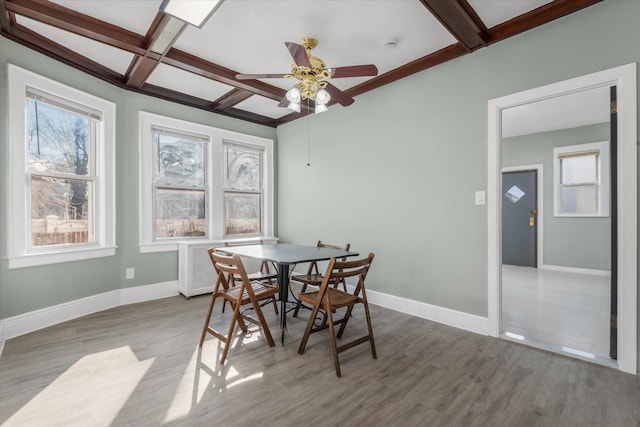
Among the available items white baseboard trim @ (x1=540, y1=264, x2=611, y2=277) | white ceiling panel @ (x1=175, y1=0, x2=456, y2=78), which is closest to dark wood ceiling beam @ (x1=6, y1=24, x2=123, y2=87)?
white ceiling panel @ (x1=175, y1=0, x2=456, y2=78)

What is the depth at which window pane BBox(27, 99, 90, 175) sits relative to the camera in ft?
9.37

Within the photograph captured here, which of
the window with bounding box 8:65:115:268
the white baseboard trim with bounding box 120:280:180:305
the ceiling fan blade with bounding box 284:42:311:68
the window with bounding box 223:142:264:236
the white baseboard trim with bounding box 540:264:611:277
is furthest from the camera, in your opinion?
the white baseboard trim with bounding box 540:264:611:277

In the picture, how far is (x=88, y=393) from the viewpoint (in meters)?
1.84

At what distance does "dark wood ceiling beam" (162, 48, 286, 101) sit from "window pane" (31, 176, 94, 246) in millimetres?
1691

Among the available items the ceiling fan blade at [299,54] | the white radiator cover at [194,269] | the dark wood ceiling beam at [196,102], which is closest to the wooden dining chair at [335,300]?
the ceiling fan blade at [299,54]

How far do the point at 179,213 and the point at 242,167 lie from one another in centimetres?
124

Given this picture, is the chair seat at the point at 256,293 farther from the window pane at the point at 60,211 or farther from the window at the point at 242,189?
the window at the point at 242,189

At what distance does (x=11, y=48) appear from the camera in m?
2.60

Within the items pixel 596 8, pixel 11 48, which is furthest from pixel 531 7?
pixel 11 48

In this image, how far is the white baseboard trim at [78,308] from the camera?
8.59ft

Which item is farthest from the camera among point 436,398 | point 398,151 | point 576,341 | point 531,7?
point 398,151

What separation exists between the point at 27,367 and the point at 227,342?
56.1 inches

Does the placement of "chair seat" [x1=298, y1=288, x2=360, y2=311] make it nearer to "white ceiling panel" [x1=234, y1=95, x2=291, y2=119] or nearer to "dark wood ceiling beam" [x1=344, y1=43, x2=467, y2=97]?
"dark wood ceiling beam" [x1=344, y1=43, x2=467, y2=97]

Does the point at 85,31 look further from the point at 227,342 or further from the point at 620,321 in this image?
the point at 620,321
